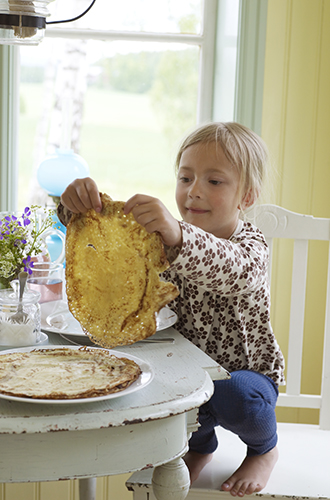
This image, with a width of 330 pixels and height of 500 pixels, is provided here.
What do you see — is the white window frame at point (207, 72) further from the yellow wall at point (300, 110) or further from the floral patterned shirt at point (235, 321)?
the floral patterned shirt at point (235, 321)

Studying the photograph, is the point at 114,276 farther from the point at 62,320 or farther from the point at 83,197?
the point at 62,320

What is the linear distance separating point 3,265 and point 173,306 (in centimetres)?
42

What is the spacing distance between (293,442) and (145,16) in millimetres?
1751

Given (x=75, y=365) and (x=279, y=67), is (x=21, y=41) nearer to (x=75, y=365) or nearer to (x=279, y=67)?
(x=75, y=365)

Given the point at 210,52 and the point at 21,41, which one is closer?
the point at 21,41

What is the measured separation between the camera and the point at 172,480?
0.80 meters

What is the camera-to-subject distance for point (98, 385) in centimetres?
70

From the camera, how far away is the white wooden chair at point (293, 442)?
1.07 m

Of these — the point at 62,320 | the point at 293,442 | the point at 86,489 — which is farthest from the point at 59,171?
the point at 293,442

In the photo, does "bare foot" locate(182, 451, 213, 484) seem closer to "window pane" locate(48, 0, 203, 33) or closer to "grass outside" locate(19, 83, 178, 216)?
"grass outside" locate(19, 83, 178, 216)

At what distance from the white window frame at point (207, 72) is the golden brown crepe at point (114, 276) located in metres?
1.30

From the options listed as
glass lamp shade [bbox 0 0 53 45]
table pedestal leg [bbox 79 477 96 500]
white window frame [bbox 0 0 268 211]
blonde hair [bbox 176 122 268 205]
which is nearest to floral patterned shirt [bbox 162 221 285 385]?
blonde hair [bbox 176 122 268 205]

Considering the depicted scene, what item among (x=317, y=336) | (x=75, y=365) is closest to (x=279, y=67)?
(x=317, y=336)

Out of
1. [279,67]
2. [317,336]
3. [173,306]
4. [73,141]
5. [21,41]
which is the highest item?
[279,67]
